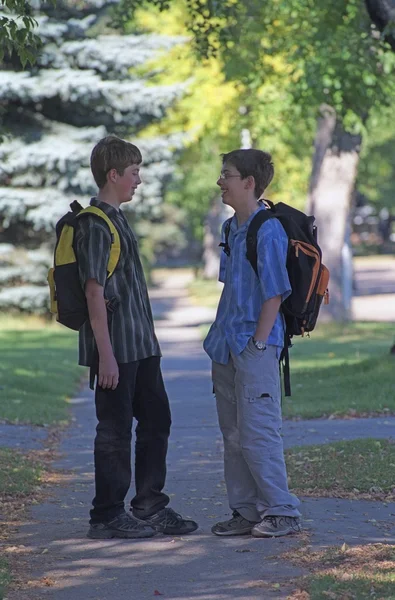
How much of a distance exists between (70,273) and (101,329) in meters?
0.32

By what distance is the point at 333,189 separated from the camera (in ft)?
81.5

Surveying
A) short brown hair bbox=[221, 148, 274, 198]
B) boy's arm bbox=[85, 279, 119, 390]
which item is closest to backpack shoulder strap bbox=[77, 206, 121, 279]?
boy's arm bbox=[85, 279, 119, 390]

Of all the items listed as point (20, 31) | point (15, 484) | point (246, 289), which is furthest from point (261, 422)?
point (20, 31)

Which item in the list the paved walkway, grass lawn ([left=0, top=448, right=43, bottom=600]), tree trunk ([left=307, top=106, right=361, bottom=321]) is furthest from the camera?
tree trunk ([left=307, top=106, right=361, bottom=321])

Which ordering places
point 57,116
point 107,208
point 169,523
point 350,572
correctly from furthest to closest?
1. point 57,116
2. point 169,523
3. point 107,208
4. point 350,572

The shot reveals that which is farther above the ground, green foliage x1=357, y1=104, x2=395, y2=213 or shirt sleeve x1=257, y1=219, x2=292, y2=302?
green foliage x1=357, y1=104, x2=395, y2=213

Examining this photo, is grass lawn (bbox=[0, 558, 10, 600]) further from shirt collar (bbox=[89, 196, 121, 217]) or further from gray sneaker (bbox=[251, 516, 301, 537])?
shirt collar (bbox=[89, 196, 121, 217])

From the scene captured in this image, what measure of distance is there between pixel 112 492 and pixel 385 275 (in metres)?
47.0

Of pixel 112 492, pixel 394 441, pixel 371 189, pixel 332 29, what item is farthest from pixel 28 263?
pixel 371 189

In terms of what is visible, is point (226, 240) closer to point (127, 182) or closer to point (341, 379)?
point (127, 182)

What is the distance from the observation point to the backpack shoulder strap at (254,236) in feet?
20.7

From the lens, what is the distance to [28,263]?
27953 millimetres

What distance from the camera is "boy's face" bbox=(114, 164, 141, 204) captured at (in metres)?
6.44

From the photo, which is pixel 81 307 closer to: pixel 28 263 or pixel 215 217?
pixel 28 263
